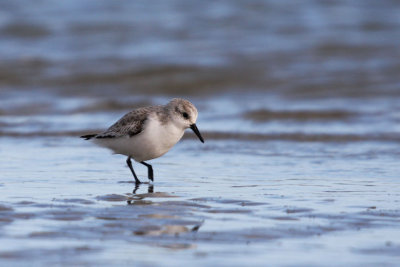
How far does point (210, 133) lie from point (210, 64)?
5.15m

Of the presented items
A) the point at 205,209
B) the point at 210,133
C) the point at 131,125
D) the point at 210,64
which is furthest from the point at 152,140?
the point at 210,64

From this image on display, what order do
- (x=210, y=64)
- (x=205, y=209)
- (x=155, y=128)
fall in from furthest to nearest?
1. (x=210, y=64)
2. (x=155, y=128)
3. (x=205, y=209)

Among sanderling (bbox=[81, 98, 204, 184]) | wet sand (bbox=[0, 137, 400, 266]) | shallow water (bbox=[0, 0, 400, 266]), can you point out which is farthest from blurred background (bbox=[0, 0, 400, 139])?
sanderling (bbox=[81, 98, 204, 184])

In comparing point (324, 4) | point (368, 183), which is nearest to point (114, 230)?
point (368, 183)

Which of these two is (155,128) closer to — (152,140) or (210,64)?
(152,140)

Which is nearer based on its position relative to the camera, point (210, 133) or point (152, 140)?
point (152, 140)

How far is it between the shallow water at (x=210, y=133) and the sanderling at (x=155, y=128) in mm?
342

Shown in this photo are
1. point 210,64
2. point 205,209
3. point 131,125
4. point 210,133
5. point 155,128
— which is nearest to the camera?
point 205,209

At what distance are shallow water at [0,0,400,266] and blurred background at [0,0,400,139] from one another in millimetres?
48

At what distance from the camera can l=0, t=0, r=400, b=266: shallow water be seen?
4520 millimetres

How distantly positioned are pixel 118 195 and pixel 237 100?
681cm

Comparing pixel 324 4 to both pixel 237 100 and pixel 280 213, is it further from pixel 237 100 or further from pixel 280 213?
pixel 280 213

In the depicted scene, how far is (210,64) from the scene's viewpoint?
15.1 m

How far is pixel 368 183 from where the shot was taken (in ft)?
22.1
